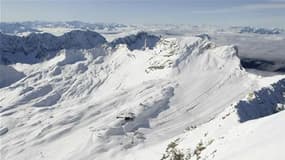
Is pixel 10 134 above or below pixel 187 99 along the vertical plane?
below

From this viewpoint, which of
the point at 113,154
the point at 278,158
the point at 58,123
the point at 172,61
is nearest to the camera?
the point at 278,158

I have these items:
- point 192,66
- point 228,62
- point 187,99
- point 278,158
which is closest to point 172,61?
point 192,66

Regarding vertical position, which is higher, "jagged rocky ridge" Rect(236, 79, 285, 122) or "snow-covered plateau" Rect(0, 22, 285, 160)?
"jagged rocky ridge" Rect(236, 79, 285, 122)

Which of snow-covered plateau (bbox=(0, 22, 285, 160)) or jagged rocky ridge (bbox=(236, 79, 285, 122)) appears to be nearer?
jagged rocky ridge (bbox=(236, 79, 285, 122))

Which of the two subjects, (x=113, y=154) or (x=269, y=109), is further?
(x=113, y=154)

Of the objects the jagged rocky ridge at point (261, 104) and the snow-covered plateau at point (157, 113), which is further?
the snow-covered plateau at point (157, 113)

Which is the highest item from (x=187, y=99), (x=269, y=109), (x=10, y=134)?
(x=269, y=109)

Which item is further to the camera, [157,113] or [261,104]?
[157,113]

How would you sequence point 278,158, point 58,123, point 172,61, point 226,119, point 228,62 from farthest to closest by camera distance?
point 172,61 < point 228,62 < point 58,123 < point 226,119 < point 278,158

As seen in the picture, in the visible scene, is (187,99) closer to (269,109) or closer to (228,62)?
(228,62)

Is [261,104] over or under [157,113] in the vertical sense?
over

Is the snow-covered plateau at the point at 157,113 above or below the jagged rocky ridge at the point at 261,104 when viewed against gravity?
below
